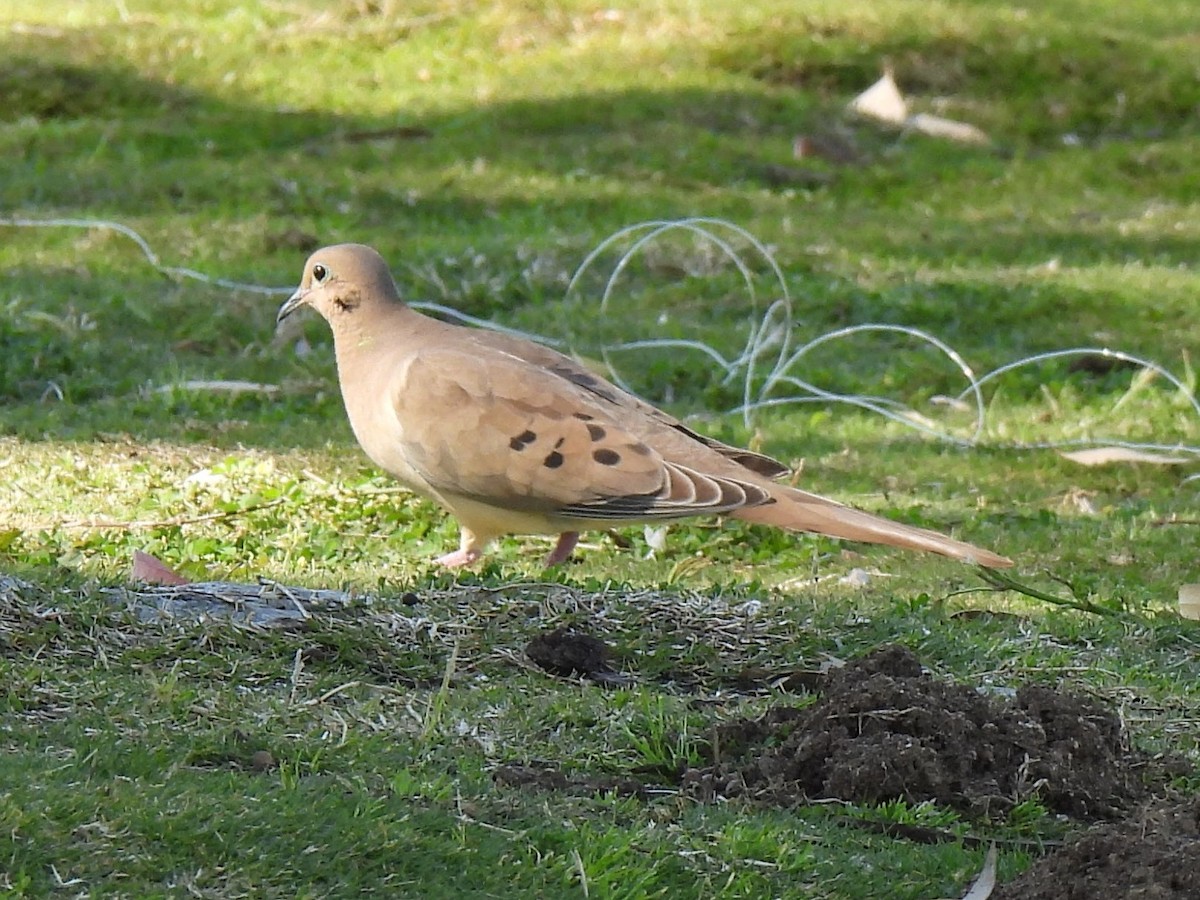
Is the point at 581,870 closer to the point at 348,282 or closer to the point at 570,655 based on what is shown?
the point at 570,655

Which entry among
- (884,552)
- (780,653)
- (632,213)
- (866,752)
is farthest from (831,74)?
(866,752)

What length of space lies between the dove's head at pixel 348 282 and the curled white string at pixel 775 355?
5.87ft

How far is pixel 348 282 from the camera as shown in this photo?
22.4ft

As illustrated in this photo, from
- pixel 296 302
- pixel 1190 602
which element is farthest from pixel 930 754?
pixel 296 302

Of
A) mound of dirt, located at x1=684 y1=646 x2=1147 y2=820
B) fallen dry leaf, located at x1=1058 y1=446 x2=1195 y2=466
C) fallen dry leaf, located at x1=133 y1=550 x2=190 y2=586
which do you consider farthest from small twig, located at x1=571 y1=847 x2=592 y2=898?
fallen dry leaf, located at x1=1058 y1=446 x2=1195 y2=466

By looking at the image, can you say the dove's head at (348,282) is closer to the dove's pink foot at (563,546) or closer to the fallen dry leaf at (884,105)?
the dove's pink foot at (563,546)

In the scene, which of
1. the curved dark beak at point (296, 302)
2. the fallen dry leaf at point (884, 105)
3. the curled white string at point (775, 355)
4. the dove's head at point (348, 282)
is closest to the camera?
the dove's head at point (348, 282)

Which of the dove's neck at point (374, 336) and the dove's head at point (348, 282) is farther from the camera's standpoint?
the dove's head at point (348, 282)

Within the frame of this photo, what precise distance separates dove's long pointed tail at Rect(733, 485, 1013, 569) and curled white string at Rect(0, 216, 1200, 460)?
2223 millimetres

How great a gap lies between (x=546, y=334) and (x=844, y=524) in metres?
4.21

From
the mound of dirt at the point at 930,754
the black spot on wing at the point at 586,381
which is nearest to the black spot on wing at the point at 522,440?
the black spot on wing at the point at 586,381

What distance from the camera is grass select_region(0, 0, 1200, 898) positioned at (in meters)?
3.62

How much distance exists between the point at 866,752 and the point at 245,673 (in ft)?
4.47

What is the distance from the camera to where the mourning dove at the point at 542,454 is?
6055mm
